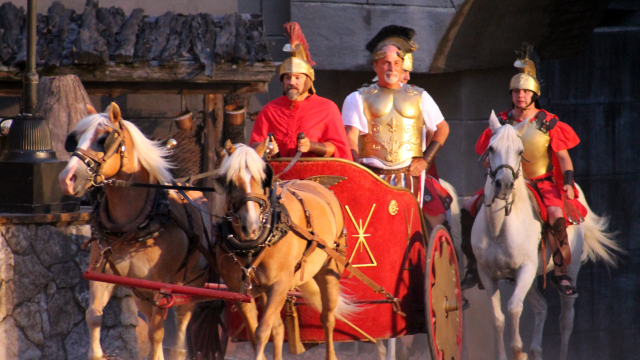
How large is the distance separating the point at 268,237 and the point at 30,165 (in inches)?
87.0

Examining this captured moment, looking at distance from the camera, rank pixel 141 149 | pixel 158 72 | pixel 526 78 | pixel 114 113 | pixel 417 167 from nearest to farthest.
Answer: pixel 114 113, pixel 141 149, pixel 417 167, pixel 158 72, pixel 526 78

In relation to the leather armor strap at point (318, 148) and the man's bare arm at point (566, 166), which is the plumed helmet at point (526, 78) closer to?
the man's bare arm at point (566, 166)

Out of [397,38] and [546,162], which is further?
[546,162]

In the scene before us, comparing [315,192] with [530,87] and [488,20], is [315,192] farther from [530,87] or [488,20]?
[488,20]

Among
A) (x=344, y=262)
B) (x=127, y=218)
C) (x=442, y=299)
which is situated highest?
(x=127, y=218)

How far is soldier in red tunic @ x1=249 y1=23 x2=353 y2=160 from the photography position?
5645 mm

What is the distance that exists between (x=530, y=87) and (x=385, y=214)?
273 cm

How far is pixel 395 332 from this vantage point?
5.68m

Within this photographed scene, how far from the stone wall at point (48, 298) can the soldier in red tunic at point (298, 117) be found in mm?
1536

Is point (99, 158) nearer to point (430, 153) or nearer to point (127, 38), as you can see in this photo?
point (430, 153)

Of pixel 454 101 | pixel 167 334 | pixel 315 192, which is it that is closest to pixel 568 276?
pixel 454 101

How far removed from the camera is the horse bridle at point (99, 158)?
4.49 meters

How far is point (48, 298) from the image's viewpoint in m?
5.73

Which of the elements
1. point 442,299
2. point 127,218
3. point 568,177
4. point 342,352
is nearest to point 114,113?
point 127,218
